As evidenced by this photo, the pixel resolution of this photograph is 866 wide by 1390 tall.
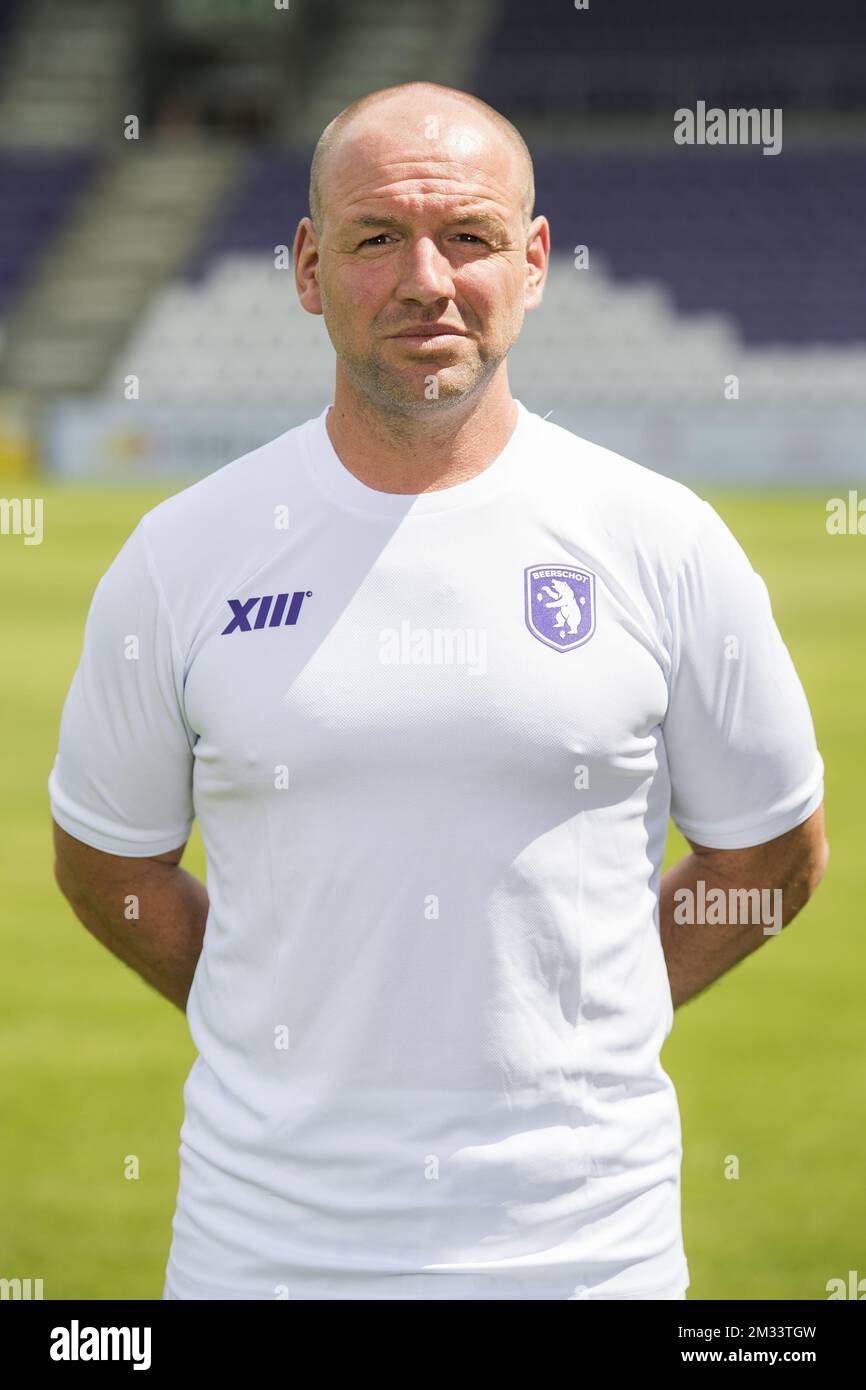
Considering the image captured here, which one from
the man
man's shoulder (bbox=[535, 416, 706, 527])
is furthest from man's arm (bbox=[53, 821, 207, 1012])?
man's shoulder (bbox=[535, 416, 706, 527])

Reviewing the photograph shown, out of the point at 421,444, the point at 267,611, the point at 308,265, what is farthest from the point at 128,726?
the point at 308,265

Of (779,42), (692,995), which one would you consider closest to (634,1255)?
(692,995)

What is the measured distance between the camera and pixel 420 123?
2164 millimetres

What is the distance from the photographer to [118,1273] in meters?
4.27

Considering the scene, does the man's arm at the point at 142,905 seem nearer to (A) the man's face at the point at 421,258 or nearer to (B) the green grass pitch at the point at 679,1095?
(A) the man's face at the point at 421,258

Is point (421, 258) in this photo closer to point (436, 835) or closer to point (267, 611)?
point (267, 611)

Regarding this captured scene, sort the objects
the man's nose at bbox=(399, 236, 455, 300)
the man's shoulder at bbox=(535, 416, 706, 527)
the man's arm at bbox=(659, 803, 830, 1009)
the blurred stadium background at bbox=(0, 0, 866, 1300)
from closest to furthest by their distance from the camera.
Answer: the man's nose at bbox=(399, 236, 455, 300) → the man's shoulder at bbox=(535, 416, 706, 527) → the man's arm at bbox=(659, 803, 830, 1009) → the blurred stadium background at bbox=(0, 0, 866, 1300)

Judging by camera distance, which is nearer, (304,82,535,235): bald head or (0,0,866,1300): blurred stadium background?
(304,82,535,235): bald head

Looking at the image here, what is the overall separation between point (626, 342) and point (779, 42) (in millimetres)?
7840

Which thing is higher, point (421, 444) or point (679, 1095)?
point (421, 444)

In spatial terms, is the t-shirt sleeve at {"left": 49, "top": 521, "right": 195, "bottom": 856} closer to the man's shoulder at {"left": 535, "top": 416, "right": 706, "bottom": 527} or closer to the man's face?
the man's face

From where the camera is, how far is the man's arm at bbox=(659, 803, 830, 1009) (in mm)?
2451

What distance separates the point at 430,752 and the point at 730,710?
15.3 inches

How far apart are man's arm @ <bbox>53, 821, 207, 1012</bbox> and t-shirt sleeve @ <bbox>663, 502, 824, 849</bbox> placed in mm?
703
